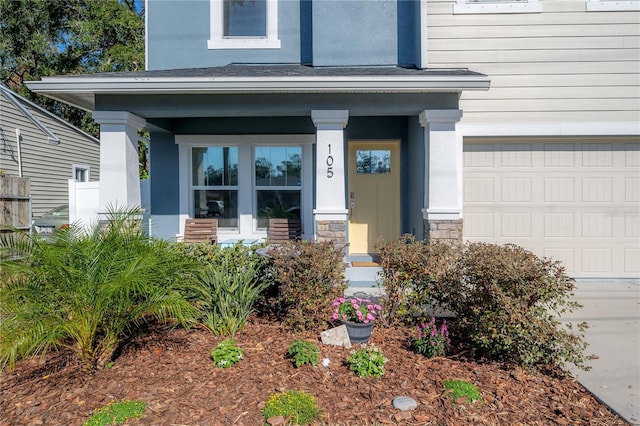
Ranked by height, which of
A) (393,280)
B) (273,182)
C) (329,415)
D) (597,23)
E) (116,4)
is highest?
(116,4)

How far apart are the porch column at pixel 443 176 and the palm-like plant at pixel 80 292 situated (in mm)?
3614

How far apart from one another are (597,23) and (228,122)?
6.12 meters

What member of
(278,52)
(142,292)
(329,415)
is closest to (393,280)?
(329,415)

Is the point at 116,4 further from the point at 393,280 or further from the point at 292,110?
the point at 393,280

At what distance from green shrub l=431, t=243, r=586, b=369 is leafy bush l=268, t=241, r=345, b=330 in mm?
1323

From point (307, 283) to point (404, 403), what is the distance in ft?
4.80

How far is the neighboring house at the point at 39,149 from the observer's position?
35.3 ft

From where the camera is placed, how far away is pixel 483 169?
613 cm

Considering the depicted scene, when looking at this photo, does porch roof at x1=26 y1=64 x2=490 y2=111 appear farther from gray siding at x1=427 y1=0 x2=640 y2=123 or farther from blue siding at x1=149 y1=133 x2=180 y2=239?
blue siding at x1=149 y1=133 x2=180 y2=239

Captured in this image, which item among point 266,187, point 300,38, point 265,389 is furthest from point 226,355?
point 300,38

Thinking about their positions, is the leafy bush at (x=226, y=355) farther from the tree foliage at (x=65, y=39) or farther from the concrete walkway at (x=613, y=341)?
the tree foliage at (x=65, y=39)

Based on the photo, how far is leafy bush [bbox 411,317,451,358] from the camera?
→ 339cm

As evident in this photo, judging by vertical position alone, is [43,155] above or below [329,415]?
above

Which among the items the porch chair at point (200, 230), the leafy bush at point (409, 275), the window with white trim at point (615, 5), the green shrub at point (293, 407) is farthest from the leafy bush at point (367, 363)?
the window with white trim at point (615, 5)
